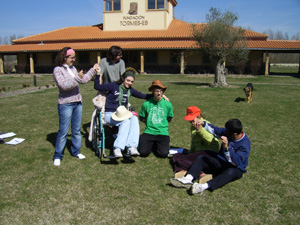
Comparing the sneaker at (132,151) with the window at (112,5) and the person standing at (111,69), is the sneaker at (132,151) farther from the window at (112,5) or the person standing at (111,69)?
the window at (112,5)

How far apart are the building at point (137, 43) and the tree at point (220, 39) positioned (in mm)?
10170

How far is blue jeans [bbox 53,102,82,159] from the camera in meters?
4.61

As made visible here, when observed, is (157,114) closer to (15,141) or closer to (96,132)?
(96,132)

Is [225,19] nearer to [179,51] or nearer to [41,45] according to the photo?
[179,51]

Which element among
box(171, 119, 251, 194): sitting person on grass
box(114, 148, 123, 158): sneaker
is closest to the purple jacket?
box(114, 148, 123, 158): sneaker

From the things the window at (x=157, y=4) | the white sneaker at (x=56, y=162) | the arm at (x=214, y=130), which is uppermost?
the window at (x=157, y=4)

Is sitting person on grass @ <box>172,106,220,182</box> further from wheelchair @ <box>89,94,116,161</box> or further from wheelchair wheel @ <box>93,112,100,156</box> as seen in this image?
wheelchair wheel @ <box>93,112,100,156</box>

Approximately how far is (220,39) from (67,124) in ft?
46.2

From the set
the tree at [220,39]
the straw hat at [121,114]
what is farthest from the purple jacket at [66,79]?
the tree at [220,39]

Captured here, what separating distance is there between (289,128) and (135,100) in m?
6.31

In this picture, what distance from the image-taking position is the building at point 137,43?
28.9 metres

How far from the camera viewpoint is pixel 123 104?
5.25 m

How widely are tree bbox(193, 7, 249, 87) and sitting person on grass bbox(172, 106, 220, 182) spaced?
1296cm

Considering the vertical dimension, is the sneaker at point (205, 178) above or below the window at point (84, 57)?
below
